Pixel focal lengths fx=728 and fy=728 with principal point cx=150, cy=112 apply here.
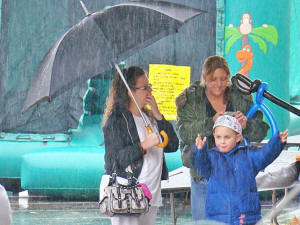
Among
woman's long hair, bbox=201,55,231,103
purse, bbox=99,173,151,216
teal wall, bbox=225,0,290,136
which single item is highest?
teal wall, bbox=225,0,290,136

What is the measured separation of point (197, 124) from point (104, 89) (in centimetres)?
689

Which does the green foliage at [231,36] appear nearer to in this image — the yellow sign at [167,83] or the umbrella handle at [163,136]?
the yellow sign at [167,83]

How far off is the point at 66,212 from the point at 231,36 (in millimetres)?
3878

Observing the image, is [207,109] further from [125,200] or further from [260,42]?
[260,42]

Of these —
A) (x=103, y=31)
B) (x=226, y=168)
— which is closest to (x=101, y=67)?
(x=103, y=31)

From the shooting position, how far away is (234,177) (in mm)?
4883

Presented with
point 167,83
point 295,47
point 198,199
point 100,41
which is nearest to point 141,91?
point 100,41

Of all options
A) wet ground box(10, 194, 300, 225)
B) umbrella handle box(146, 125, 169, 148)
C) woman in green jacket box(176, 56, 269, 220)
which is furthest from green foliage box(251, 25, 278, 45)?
umbrella handle box(146, 125, 169, 148)

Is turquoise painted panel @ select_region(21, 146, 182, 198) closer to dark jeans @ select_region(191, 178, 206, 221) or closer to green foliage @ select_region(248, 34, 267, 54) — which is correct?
green foliage @ select_region(248, 34, 267, 54)

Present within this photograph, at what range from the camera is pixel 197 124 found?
17.7ft

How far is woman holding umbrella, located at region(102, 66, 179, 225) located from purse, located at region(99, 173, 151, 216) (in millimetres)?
82

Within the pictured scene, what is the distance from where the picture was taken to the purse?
16.0 feet

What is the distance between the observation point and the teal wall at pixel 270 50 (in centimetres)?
1145

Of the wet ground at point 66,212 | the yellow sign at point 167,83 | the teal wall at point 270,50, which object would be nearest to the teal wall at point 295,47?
the teal wall at point 270,50
